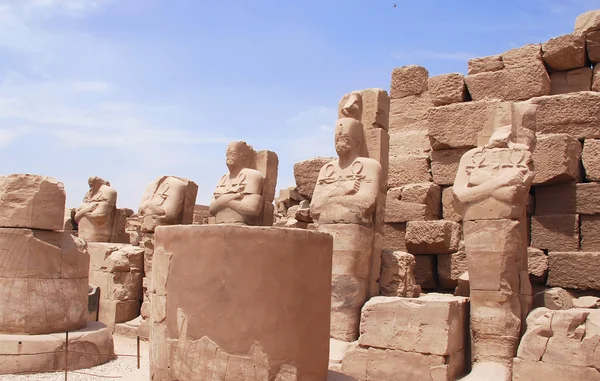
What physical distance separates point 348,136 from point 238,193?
168 centimetres

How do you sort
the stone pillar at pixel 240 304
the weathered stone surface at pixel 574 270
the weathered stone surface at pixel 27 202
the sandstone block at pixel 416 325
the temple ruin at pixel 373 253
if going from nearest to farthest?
the stone pillar at pixel 240 304
the temple ruin at pixel 373 253
the sandstone block at pixel 416 325
the weathered stone surface at pixel 27 202
the weathered stone surface at pixel 574 270

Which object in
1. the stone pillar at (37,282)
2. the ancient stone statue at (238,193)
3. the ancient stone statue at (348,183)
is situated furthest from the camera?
the ancient stone statue at (238,193)

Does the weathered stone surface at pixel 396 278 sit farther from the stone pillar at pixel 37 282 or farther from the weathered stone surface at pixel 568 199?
the stone pillar at pixel 37 282

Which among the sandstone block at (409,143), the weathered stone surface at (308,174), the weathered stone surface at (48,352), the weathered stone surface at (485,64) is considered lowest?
the weathered stone surface at (48,352)

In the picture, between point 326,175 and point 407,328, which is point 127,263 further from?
point 407,328

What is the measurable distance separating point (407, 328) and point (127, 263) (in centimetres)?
470

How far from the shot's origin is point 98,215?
31.3 ft

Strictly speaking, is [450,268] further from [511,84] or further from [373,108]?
[511,84]

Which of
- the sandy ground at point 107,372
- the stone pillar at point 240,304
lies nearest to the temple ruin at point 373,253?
the stone pillar at point 240,304

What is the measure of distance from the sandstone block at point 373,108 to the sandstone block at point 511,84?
2.26m

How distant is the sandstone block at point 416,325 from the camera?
541cm

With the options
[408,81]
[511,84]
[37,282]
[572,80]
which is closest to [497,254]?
[511,84]

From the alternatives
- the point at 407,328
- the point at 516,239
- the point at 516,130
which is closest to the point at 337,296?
the point at 407,328

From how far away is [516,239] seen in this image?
5.55 meters
